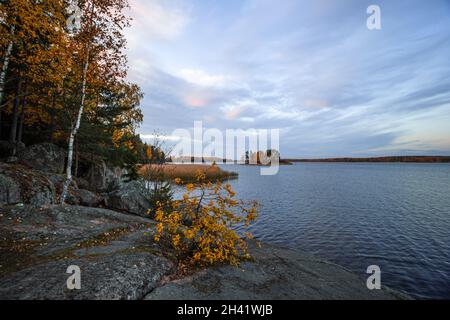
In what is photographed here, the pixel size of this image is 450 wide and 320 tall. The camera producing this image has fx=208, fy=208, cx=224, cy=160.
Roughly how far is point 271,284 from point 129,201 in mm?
13363

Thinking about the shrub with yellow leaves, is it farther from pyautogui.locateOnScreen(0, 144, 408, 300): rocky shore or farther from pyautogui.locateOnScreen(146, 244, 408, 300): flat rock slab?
pyautogui.locateOnScreen(146, 244, 408, 300): flat rock slab

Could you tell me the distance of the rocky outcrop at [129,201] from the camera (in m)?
16.4

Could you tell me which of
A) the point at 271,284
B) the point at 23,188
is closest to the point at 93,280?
the point at 271,284

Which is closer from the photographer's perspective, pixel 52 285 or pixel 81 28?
pixel 52 285

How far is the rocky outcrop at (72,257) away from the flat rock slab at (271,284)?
83 centimetres

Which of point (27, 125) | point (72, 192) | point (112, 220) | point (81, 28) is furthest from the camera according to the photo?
point (27, 125)

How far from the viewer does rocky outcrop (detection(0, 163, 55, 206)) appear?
10.6 m

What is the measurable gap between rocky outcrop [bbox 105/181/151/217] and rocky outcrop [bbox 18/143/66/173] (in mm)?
6685

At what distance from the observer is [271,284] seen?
267 inches

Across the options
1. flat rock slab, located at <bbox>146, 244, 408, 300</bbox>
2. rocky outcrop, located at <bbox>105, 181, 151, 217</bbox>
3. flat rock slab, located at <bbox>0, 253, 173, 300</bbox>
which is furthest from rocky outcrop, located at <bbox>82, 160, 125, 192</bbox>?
flat rock slab, located at <bbox>146, 244, 408, 300</bbox>
